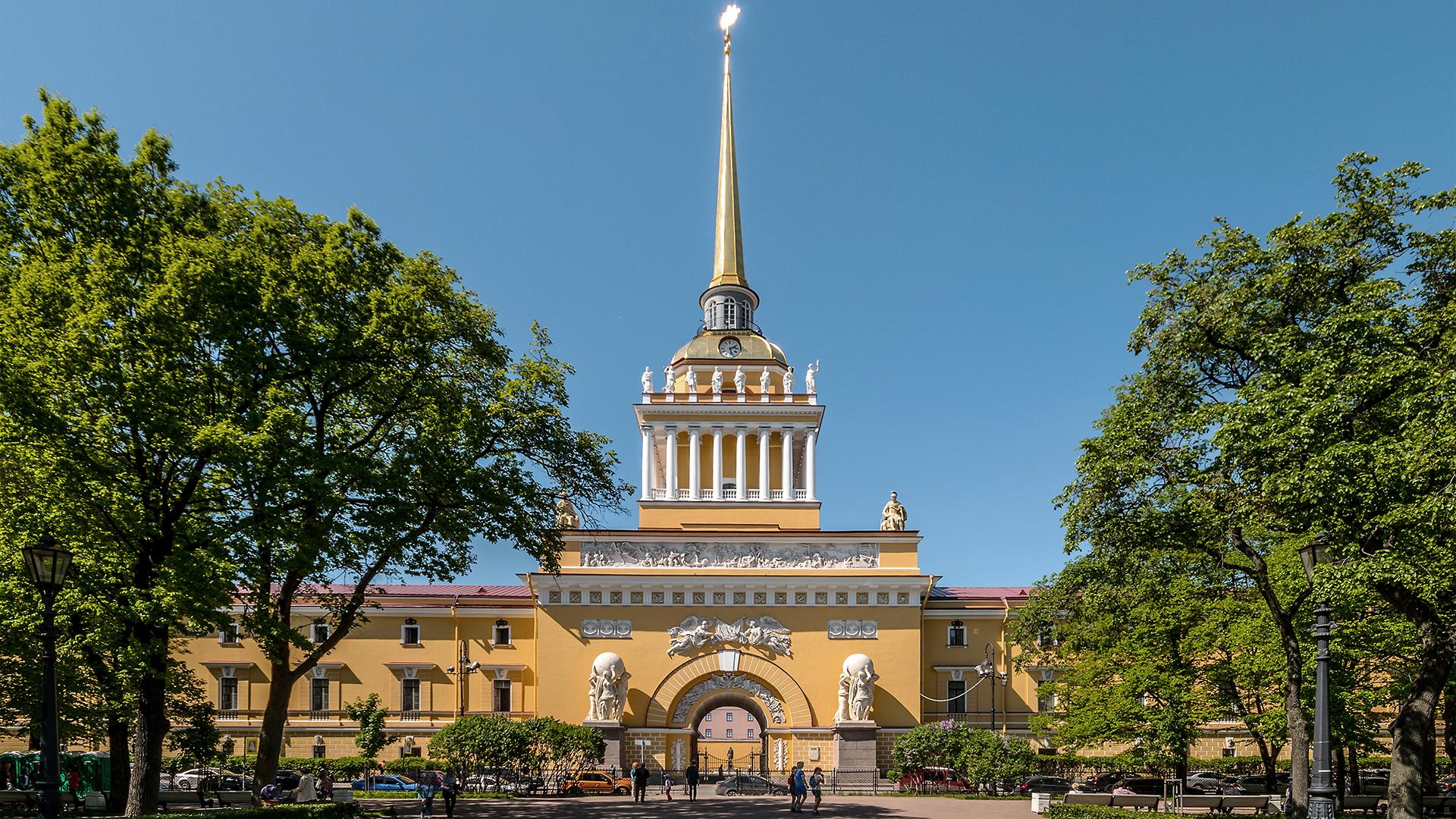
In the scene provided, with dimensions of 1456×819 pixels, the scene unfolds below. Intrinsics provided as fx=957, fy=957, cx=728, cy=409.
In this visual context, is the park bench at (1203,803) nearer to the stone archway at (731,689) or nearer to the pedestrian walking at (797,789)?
the pedestrian walking at (797,789)

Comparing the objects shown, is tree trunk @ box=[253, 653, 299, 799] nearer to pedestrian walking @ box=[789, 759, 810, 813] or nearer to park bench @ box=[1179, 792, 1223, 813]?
pedestrian walking @ box=[789, 759, 810, 813]

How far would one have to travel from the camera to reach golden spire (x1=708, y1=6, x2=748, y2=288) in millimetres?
52969

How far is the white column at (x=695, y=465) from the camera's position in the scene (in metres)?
46.1

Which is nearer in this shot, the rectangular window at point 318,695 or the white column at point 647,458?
the rectangular window at point 318,695

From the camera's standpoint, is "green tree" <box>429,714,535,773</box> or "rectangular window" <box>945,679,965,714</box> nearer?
"green tree" <box>429,714,535,773</box>

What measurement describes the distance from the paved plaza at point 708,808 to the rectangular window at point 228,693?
48.9 feet

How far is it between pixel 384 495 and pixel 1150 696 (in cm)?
2499

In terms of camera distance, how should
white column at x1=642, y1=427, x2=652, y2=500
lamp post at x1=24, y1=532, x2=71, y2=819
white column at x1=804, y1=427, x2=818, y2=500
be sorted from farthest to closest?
white column at x1=642, y1=427, x2=652, y2=500 → white column at x1=804, y1=427, x2=818, y2=500 → lamp post at x1=24, y1=532, x2=71, y2=819

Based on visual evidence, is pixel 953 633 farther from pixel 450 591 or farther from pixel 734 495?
pixel 450 591

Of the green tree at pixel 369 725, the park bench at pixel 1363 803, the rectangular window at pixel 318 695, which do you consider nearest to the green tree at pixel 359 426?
the green tree at pixel 369 725

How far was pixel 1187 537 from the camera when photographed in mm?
19688

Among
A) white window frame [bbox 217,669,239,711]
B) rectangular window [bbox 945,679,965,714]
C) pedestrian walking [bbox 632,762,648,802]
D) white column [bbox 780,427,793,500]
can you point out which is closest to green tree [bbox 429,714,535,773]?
pedestrian walking [bbox 632,762,648,802]

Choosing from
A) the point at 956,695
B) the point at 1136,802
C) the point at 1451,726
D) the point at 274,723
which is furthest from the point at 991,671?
the point at 274,723

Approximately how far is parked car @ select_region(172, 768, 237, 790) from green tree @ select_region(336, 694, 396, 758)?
4579 millimetres
